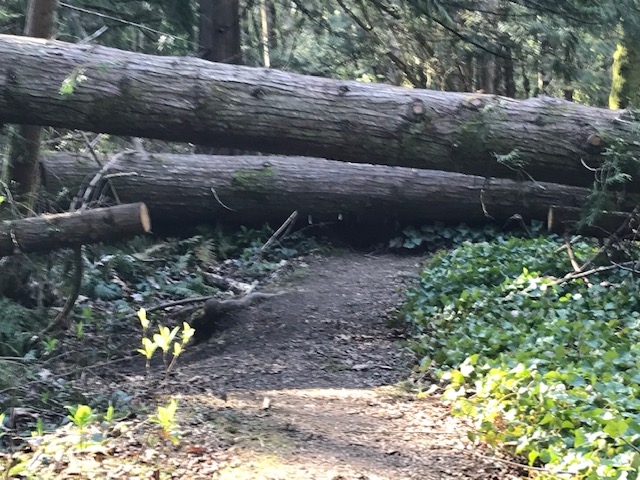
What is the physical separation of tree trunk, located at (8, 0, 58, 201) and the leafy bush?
4087 mm

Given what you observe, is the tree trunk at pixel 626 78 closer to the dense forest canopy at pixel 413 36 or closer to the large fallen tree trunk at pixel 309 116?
the dense forest canopy at pixel 413 36

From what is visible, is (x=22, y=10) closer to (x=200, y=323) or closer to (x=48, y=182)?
(x=48, y=182)

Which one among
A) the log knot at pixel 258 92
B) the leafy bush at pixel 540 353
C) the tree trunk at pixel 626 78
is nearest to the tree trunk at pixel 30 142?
the log knot at pixel 258 92

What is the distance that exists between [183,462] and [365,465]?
41.1 inches

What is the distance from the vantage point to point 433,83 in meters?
16.7

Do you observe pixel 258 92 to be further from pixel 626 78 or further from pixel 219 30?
pixel 626 78

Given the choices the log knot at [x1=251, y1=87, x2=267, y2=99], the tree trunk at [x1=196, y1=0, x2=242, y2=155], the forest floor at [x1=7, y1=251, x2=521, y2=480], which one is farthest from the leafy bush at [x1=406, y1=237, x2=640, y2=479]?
the tree trunk at [x1=196, y1=0, x2=242, y2=155]

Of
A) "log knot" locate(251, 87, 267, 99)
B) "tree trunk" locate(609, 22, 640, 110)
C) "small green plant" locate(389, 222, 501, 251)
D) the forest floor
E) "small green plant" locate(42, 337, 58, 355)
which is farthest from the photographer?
"tree trunk" locate(609, 22, 640, 110)

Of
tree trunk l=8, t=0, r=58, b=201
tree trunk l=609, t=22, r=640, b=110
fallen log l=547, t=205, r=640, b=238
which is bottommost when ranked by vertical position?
fallen log l=547, t=205, r=640, b=238

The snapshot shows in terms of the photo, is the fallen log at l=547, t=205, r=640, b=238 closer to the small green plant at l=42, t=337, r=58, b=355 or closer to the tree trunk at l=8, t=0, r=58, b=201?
the small green plant at l=42, t=337, r=58, b=355

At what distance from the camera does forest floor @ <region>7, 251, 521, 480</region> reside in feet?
12.8

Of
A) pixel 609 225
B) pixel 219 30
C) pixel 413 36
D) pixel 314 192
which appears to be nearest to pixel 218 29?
pixel 219 30

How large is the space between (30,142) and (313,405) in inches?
158

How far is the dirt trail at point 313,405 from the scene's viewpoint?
13.1ft
